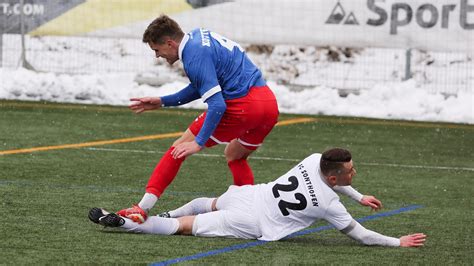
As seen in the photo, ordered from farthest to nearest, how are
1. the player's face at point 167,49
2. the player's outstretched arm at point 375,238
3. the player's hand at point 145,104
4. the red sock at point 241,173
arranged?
the red sock at point 241,173
the player's hand at point 145,104
the player's face at point 167,49
the player's outstretched arm at point 375,238

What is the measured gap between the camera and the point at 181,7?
19.0m

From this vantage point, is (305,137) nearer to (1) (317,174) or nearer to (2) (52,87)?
(2) (52,87)

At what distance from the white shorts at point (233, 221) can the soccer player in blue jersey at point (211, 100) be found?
401 mm

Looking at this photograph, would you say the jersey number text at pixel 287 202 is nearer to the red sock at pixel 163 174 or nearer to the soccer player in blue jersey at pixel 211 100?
the soccer player in blue jersey at pixel 211 100

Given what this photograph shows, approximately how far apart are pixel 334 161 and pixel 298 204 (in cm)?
38

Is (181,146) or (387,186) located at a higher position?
(181,146)

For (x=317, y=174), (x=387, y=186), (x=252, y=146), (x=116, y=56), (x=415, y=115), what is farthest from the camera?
(x=116, y=56)

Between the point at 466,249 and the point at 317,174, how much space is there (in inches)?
44.9

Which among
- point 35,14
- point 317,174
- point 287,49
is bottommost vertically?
point 287,49

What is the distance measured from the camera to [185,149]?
8.76 meters

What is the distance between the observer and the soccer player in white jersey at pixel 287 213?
8375 mm

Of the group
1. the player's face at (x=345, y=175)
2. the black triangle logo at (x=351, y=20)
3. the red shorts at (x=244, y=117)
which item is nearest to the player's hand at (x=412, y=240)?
the player's face at (x=345, y=175)

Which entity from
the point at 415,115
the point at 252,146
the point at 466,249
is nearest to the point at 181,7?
the point at 415,115

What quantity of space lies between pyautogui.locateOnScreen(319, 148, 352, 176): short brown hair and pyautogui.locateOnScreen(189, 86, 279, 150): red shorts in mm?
977
